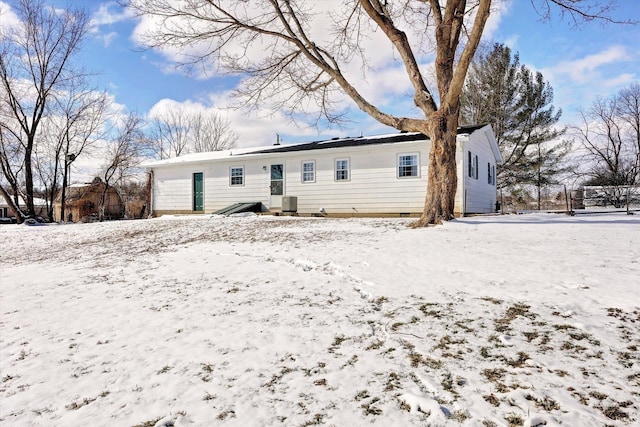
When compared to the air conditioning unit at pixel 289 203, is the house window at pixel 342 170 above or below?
above

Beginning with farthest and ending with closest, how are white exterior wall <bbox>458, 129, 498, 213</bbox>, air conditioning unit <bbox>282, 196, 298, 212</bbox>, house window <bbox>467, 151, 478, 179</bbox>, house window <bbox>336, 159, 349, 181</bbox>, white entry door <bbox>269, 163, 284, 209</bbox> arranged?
white entry door <bbox>269, 163, 284, 209</bbox>
air conditioning unit <bbox>282, 196, 298, 212</bbox>
house window <bbox>336, 159, 349, 181</bbox>
house window <bbox>467, 151, 478, 179</bbox>
white exterior wall <bbox>458, 129, 498, 213</bbox>

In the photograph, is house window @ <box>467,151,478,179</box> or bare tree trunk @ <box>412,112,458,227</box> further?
house window @ <box>467,151,478,179</box>

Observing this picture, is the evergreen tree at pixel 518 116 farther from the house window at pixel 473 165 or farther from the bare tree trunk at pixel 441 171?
the bare tree trunk at pixel 441 171

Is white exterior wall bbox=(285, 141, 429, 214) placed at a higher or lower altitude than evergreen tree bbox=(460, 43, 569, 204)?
lower

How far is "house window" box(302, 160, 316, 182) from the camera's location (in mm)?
15625

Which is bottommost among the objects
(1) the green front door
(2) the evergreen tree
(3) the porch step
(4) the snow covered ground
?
(4) the snow covered ground

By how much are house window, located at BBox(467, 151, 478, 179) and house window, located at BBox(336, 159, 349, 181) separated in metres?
4.89

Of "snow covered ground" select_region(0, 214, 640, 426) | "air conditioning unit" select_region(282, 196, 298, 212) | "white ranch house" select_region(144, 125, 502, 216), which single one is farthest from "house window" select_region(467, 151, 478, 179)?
"snow covered ground" select_region(0, 214, 640, 426)

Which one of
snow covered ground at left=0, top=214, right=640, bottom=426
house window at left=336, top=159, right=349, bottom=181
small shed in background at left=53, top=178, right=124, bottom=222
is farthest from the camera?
small shed in background at left=53, top=178, right=124, bottom=222

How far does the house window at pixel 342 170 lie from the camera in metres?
14.9

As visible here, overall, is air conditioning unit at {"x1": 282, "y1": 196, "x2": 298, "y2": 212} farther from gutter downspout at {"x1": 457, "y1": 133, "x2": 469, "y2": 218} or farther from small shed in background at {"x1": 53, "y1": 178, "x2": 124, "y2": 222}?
small shed in background at {"x1": 53, "y1": 178, "x2": 124, "y2": 222}

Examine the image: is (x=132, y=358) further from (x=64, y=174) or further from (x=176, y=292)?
(x=64, y=174)

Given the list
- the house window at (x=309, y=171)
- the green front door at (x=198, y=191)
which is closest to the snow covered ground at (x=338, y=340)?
the house window at (x=309, y=171)

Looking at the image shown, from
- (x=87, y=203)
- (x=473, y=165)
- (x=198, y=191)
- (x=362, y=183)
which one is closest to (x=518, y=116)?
(x=473, y=165)
